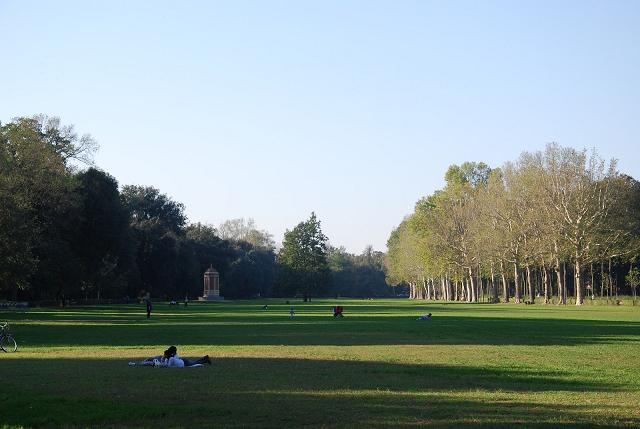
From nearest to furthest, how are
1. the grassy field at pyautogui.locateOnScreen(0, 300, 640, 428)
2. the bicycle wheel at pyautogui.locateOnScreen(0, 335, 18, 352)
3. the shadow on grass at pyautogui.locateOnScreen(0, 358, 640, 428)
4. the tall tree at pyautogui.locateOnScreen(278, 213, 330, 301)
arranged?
the shadow on grass at pyautogui.locateOnScreen(0, 358, 640, 428), the grassy field at pyautogui.locateOnScreen(0, 300, 640, 428), the bicycle wheel at pyautogui.locateOnScreen(0, 335, 18, 352), the tall tree at pyautogui.locateOnScreen(278, 213, 330, 301)

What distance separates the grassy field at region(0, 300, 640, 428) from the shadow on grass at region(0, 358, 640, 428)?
26mm

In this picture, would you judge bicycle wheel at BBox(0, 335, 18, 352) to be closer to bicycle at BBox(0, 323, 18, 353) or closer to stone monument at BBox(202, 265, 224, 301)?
bicycle at BBox(0, 323, 18, 353)

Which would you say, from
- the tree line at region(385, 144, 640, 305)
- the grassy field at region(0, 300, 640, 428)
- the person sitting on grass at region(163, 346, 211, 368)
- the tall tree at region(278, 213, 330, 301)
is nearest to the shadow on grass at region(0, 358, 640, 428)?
the grassy field at region(0, 300, 640, 428)

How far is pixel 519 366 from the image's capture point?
2147 centimetres

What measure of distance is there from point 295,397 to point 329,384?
2.23m

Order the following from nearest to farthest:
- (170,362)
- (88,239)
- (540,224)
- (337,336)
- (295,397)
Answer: (295,397) < (170,362) < (337,336) < (88,239) < (540,224)

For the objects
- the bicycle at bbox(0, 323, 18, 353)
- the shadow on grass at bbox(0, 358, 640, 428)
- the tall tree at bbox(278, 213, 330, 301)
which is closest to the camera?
the shadow on grass at bbox(0, 358, 640, 428)

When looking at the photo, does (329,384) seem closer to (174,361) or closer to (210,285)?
(174,361)

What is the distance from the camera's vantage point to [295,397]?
15.2 metres

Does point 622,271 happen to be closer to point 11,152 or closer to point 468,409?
point 11,152

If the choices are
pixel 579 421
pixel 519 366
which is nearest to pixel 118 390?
pixel 579 421

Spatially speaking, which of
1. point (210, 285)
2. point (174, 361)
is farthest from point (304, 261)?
point (174, 361)

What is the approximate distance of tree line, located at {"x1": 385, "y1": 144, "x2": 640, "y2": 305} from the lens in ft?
Result: 279

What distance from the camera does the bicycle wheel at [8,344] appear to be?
87.7 ft
